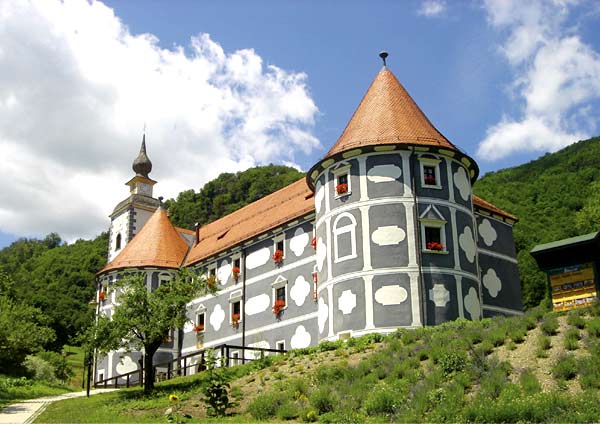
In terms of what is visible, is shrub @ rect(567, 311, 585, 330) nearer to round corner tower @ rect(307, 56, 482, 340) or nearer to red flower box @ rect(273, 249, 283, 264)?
round corner tower @ rect(307, 56, 482, 340)

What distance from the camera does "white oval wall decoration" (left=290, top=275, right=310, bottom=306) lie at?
107ft

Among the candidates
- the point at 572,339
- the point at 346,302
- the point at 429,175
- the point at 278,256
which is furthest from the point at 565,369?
the point at 278,256

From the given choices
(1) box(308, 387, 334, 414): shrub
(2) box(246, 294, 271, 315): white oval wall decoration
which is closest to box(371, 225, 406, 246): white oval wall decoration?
(2) box(246, 294, 271, 315): white oval wall decoration

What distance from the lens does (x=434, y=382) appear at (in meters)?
17.1

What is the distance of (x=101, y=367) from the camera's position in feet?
138

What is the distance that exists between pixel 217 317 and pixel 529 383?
967 inches

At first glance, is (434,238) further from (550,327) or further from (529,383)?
(529,383)

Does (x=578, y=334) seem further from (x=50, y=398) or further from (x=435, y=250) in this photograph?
(x=50, y=398)

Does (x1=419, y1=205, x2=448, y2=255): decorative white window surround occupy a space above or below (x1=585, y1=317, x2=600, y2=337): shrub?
above

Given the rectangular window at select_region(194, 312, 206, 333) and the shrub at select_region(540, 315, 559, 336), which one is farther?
the rectangular window at select_region(194, 312, 206, 333)

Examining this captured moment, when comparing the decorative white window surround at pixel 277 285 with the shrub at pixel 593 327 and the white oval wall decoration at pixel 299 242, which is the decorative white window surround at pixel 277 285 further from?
the shrub at pixel 593 327

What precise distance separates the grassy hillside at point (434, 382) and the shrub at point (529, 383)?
28 millimetres

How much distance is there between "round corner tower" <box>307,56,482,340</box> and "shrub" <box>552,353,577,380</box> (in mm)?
10121

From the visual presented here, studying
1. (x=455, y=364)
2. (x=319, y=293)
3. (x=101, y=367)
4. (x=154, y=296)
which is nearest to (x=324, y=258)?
(x=319, y=293)
